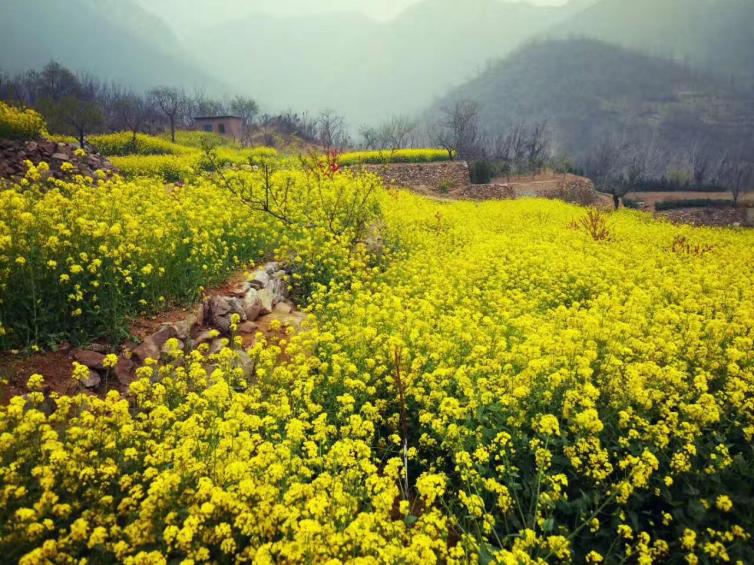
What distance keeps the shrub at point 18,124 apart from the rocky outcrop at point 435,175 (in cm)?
2151

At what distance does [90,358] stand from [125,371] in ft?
1.26

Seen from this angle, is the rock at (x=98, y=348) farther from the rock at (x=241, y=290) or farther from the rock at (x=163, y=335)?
the rock at (x=241, y=290)

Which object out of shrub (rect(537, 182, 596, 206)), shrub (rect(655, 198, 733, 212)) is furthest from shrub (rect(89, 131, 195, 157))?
shrub (rect(655, 198, 733, 212))

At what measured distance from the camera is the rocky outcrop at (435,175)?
31.9 metres

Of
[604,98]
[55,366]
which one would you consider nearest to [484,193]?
[55,366]

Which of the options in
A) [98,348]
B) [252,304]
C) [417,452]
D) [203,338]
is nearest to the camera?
[417,452]

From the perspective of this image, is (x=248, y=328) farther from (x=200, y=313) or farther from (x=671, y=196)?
(x=671, y=196)

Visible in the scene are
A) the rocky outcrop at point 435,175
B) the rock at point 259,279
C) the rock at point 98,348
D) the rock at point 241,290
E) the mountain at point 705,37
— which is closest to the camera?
the rock at point 98,348

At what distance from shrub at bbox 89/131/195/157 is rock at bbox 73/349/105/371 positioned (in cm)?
2628

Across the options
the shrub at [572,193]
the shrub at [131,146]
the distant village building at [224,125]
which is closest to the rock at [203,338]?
the shrub at [131,146]

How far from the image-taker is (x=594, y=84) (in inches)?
5094

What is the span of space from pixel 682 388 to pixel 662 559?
1.72 meters

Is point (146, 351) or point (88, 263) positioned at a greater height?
point (88, 263)

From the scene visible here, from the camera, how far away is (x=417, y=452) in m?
4.17
